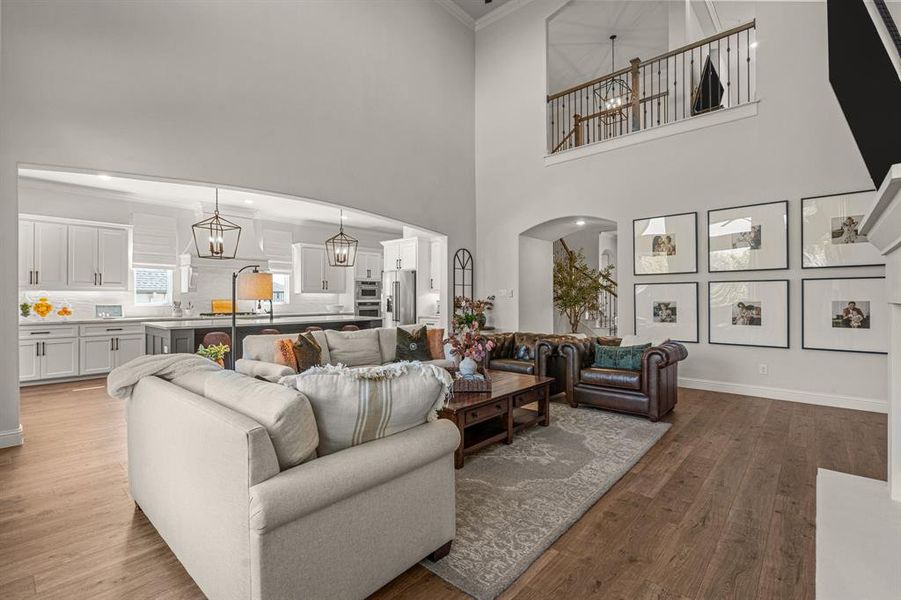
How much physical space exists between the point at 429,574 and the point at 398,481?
1.72ft

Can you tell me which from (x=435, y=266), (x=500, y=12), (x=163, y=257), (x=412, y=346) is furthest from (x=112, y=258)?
(x=500, y=12)

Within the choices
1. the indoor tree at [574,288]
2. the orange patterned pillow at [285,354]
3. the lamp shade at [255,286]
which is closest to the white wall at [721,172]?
the indoor tree at [574,288]

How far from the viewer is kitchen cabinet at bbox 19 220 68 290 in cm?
618

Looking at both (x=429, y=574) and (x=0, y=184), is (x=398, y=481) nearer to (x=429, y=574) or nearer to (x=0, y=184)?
(x=429, y=574)

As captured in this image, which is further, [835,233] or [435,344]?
[435,344]

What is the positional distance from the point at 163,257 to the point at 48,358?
2313mm

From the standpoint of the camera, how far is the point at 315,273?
9.67m

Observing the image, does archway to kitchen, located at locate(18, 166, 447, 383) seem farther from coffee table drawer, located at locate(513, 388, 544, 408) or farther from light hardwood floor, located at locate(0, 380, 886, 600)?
coffee table drawer, located at locate(513, 388, 544, 408)

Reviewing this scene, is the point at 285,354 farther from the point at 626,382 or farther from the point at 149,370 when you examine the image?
the point at 626,382

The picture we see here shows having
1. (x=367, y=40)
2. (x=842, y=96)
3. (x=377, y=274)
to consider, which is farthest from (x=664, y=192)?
(x=377, y=274)

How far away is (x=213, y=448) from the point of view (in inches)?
60.7

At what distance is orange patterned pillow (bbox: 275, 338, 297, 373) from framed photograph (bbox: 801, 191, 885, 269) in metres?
5.68

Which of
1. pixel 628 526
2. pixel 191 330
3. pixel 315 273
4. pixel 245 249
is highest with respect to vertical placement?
pixel 245 249

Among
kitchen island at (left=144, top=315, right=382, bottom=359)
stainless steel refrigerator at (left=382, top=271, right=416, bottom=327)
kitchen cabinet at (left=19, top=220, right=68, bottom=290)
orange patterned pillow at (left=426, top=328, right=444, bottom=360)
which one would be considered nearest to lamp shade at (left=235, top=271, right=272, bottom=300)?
kitchen island at (left=144, top=315, right=382, bottom=359)
